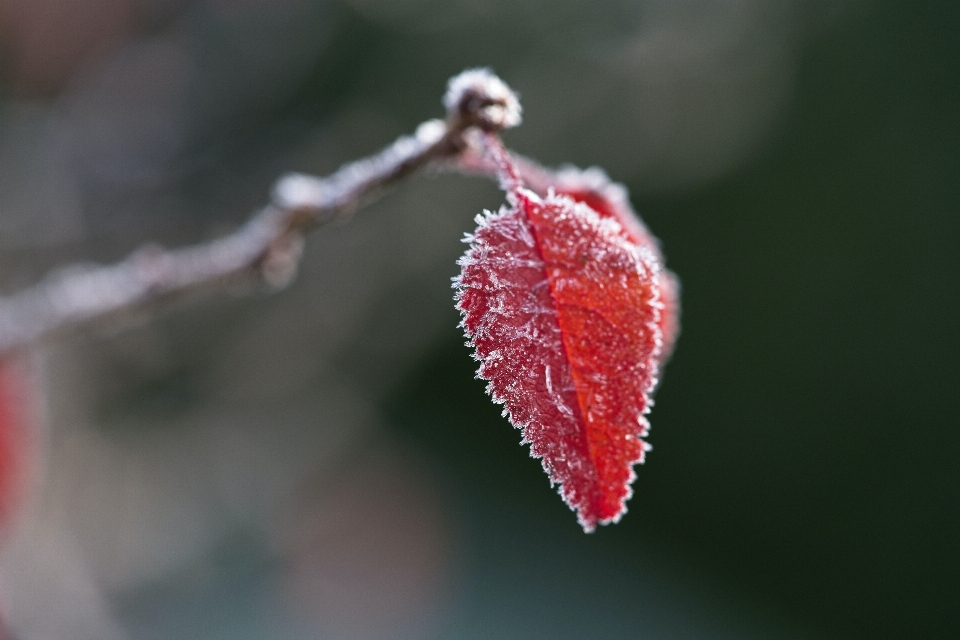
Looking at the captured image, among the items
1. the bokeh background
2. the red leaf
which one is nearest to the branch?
the red leaf

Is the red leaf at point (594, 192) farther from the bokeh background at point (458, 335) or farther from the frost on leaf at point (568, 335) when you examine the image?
the bokeh background at point (458, 335)

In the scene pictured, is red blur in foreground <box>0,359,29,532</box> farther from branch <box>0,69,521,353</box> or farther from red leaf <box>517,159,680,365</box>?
red leaf <box>517,159,680,365</box>

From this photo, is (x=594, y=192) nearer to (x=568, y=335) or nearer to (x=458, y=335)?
(x=568, y=335)

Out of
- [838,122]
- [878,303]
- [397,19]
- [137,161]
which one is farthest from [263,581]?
[838,122]

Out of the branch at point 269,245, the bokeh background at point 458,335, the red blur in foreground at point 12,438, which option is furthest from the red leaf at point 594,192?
the bokeh background at point 458,335

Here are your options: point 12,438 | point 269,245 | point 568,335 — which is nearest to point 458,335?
point 12,438
